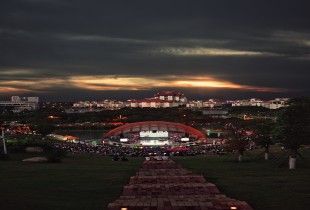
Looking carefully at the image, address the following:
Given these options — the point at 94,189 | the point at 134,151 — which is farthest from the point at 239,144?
the point at 134,151

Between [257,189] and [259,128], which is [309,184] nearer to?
[257,189]

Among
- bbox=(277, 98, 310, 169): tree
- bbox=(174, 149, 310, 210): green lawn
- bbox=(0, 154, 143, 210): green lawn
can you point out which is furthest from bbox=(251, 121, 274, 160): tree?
bbox=(0, 154, 143, 210): green lawn

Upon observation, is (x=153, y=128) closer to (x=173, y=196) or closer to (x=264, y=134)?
(x=264, y=134)

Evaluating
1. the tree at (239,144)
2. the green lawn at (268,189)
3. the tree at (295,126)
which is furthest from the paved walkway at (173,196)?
the tree at (239,144)

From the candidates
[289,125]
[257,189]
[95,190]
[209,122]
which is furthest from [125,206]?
[209,122]

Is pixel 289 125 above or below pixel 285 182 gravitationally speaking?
above
